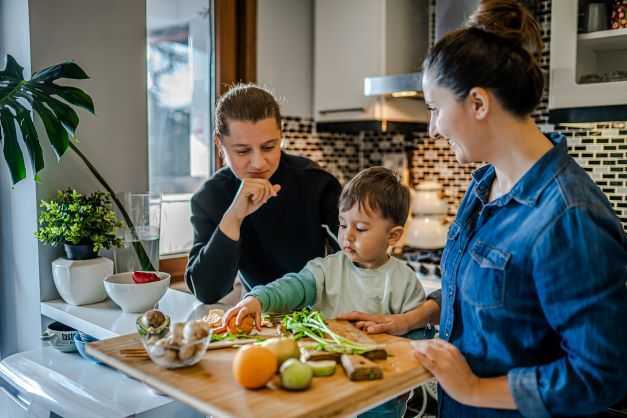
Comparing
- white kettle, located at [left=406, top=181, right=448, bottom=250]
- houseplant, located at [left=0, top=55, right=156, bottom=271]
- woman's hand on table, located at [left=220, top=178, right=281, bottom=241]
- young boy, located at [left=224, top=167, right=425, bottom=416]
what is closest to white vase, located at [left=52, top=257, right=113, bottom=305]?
houseplant, located at [left=0, top=55, right=156, bottom=271]

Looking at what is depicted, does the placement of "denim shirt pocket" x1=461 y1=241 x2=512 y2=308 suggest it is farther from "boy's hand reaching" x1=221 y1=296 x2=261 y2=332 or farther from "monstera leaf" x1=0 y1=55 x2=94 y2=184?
"monstera leaf" x1=0 y1=55 x2=94 y2=184

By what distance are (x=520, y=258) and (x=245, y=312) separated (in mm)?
563

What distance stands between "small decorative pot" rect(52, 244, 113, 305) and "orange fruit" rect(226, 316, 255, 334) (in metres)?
0.89

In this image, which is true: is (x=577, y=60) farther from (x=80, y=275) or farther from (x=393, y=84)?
(x=80, y=275)

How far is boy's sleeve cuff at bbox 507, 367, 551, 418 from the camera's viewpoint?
0.94 m

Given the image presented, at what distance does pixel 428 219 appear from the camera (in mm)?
3260

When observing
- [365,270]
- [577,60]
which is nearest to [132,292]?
[365,270]

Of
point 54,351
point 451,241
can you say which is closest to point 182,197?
point 54,351

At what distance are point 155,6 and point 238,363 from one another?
2.18m

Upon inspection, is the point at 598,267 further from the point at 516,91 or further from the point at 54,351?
the point at 54,351

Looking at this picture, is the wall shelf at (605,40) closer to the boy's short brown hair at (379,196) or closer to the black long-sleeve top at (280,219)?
the black long-sleeve top at (280,219)

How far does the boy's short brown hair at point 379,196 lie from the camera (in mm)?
1403

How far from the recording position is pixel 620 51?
2.46 m

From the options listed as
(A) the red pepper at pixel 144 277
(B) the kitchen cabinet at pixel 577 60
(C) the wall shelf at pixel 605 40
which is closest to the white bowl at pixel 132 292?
(A) the red pepper at pixel 144 277
